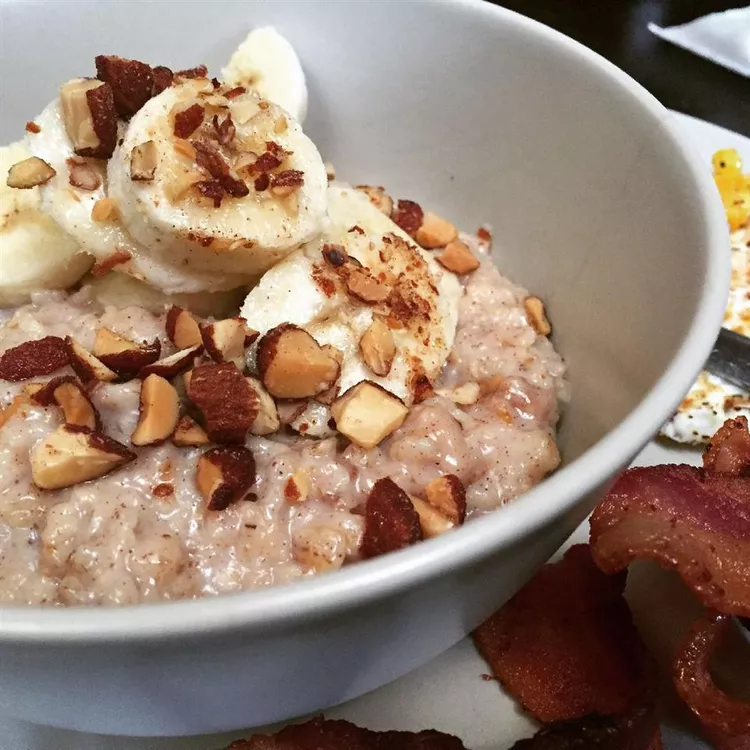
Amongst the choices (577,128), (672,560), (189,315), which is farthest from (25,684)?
(577,128)

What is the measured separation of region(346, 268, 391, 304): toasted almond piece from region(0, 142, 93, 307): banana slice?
1.26 feet

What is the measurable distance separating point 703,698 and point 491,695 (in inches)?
9.0

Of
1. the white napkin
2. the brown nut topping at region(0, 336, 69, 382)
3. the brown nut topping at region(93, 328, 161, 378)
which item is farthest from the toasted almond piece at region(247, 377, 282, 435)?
the white napkin

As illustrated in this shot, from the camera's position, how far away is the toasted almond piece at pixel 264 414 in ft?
3.00

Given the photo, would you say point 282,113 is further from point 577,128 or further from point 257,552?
point 257,552

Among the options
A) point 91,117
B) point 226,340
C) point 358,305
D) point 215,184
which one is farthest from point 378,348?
point 91,117

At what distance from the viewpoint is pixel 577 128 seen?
3.69ft

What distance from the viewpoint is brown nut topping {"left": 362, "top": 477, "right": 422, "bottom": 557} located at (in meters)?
0.79

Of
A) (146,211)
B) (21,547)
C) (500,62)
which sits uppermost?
(500,62)

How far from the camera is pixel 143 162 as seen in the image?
3.25ft

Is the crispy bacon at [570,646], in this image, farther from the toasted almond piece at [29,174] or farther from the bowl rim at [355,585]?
the toasted almond piece at [29,174]

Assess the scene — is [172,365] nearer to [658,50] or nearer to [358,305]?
[358,305]

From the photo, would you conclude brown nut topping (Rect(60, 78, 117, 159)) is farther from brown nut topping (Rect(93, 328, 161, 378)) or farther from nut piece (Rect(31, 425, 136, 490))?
nut piece (Rect(31, 425, 136, 490))

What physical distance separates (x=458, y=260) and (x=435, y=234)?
0.08 m
